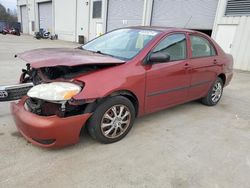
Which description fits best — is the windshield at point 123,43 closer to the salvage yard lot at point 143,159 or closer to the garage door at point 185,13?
the salvage yard lot at point 143,159

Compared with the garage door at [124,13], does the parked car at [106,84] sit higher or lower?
lower

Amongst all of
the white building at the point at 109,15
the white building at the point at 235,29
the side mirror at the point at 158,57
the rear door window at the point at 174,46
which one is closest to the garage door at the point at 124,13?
the white building at the point at 109,15

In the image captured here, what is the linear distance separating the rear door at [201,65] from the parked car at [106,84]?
2 cm

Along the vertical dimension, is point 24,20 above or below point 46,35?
above

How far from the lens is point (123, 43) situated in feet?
11.5

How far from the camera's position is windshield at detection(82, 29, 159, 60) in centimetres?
322

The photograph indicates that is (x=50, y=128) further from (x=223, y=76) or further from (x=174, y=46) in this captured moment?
(x=223, y=76)

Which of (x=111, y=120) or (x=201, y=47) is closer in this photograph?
(x=111, y=120)

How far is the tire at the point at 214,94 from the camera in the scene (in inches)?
181

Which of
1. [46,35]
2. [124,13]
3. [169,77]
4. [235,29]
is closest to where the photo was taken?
[169,77]

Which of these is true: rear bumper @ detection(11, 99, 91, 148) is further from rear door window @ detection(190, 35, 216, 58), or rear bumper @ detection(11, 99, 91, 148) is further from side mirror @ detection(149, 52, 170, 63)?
rear door window @ detection(190, 35, 216, 58)

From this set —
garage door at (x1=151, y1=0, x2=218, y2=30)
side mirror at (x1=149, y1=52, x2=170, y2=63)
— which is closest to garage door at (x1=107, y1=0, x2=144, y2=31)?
garage door at (x1=151, y1=0, x2=218, y2=30)

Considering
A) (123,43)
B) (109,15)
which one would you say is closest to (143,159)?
(123,43)

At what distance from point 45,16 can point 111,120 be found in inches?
1290
